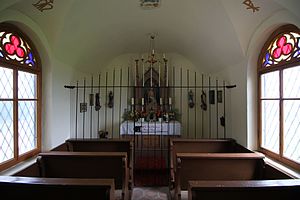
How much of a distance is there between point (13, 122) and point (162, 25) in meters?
2.76

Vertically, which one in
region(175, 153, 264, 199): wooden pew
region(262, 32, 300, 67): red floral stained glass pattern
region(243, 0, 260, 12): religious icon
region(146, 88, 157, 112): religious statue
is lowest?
region(175, 153, 264, 199): wooden pew

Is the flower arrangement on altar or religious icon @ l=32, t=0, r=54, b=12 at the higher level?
religious icon @ l=32, t=0, r=54, b=12

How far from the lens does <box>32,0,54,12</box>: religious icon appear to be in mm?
2332

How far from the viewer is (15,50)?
8.00ft

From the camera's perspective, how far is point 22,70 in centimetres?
252

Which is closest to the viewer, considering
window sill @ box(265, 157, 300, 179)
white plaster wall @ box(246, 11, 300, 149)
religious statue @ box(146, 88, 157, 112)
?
window sill @ box(265, 157, 300, 179)

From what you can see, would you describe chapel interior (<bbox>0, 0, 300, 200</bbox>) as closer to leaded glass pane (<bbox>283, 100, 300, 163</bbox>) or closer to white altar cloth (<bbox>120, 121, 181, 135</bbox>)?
leaded glass pane (<bbox>283, 100, 300, 163</bbox>)

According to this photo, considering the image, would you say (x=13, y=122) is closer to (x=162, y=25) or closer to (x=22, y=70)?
(x=22, y=70)

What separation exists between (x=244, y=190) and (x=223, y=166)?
0.96 metres

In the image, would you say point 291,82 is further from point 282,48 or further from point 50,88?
point 50,88

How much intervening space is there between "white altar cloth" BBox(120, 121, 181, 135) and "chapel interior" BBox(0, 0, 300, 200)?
26.0 inches

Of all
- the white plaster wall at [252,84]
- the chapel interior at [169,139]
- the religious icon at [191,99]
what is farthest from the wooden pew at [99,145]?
the religious icon at [191,99]

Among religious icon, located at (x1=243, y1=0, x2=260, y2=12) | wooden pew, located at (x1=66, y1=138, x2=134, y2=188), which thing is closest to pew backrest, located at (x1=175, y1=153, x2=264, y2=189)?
wooden pew, located at (x1=66, y1=138, x2=134, y2=188)

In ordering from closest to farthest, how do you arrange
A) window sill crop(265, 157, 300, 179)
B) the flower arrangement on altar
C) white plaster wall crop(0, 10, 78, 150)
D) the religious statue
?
window sill crop(265, 157, 300, 179), white plaster wall crop(0, 10, 78, 150), the flower arrangement on altar, the religious statue
